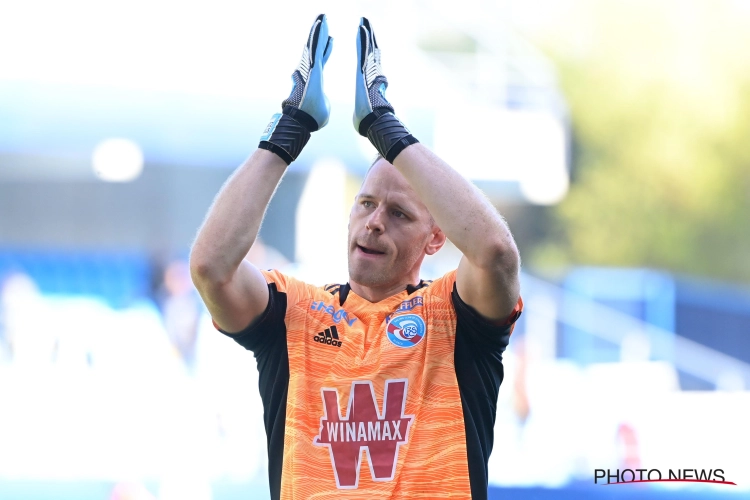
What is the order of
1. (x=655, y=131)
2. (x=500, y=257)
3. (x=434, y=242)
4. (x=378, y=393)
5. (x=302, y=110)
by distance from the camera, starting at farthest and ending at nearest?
1. (x=655, y=131)
2. (x=434, y=242)
3. (x=302, y=110)
4. (x=378, y=393)
5. (x=500, y=257)

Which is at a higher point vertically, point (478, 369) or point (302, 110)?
point (302, 110)

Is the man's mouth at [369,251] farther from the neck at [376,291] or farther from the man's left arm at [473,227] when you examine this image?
the man's left arm at [473,227]

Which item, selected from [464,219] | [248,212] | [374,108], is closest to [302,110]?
[374,108]

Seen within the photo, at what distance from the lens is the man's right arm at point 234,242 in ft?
8.38

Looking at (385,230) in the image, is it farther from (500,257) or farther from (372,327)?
(500,257)

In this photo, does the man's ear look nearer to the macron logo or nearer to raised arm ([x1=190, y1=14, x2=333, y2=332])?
the macron logo

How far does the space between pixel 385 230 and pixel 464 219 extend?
0.37 metres

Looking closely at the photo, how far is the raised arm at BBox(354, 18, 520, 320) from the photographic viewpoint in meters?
2.52

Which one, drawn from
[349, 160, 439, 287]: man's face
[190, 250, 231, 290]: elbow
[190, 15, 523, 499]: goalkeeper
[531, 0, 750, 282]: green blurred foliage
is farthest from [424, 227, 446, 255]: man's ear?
[531, 0, 750, 282]: green blurred foliage

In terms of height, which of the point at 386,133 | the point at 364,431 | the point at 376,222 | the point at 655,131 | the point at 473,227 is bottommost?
the point at 364,431

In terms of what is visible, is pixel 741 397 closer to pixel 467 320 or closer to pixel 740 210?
pixel 467 320

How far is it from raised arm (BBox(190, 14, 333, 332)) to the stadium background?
364 cm

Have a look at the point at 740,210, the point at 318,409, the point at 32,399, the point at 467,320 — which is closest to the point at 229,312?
the point at 318,409

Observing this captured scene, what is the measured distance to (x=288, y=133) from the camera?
8.79 ft
